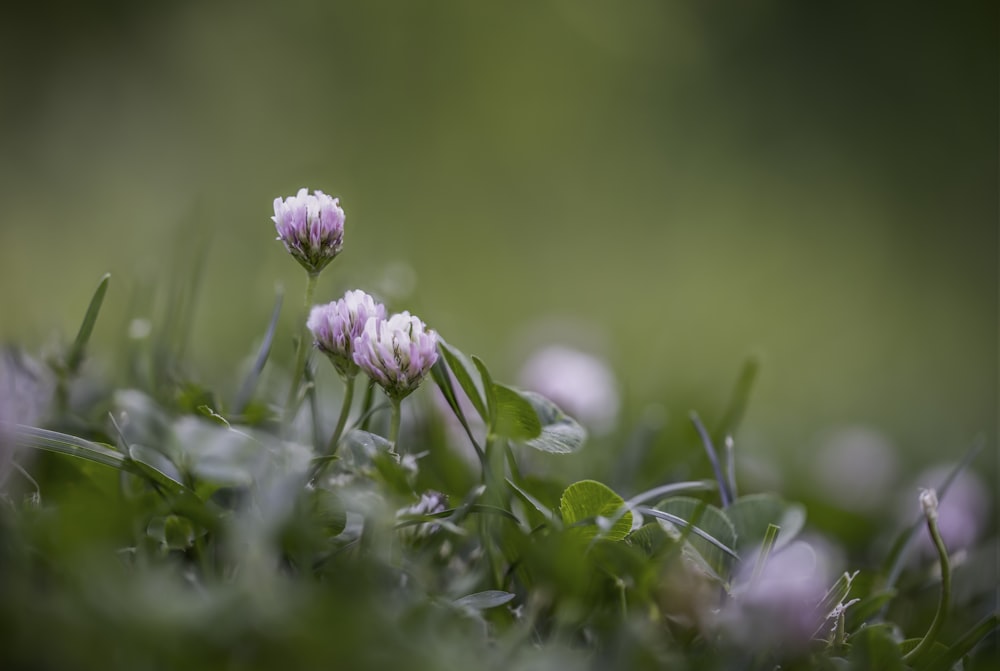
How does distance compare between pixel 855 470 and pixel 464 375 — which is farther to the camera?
pixel 855 470

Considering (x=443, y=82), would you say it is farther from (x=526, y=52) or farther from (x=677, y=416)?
(x=677, y=416)

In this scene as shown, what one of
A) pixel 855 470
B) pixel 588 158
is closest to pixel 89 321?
pixel 855 470

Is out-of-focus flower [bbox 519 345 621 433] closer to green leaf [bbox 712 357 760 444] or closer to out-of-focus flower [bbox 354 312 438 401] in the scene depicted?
green leaf [bbox 712 357 760 444]

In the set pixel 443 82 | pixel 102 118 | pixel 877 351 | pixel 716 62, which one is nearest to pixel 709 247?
pixel 877 351

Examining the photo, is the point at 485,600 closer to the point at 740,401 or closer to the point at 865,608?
the point at 865,608

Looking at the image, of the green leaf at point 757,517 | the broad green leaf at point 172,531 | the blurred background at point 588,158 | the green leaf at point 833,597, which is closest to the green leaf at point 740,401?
the green leaf at point 757,517

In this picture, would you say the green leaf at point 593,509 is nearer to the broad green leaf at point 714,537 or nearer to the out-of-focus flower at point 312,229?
the broad green leaf at point 714,537
